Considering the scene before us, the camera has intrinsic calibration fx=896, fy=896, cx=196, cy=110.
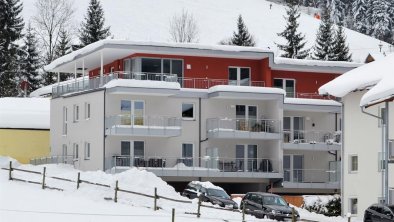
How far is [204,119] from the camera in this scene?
58312mm

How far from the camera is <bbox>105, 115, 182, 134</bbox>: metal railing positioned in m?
54.7

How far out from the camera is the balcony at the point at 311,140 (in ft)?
193

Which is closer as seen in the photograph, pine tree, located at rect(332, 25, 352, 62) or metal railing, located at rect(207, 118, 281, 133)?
metal railing, located at rect(207, 118, 281, 133)

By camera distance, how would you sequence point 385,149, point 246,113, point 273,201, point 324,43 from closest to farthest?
point 273,201
point 385,149
point 246,113
point 324,43

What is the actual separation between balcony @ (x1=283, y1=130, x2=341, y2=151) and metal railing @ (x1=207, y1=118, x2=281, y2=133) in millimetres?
1021

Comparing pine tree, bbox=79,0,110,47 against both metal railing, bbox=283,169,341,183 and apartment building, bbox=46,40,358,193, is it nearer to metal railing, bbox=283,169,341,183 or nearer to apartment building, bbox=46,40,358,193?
apartment building, bbox=46,40,358,193

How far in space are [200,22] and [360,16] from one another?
3687cm

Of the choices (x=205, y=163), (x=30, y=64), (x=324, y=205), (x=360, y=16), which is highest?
(x=360, y=16)

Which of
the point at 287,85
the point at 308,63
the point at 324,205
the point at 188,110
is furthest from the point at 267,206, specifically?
the point at 308,63

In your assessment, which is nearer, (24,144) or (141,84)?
(141,84)

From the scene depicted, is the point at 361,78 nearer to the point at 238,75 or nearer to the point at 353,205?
the point at 353,205

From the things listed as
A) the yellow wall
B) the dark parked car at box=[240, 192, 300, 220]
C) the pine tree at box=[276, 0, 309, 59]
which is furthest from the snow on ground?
the pine tree at box=[276, 0, 309, 59]

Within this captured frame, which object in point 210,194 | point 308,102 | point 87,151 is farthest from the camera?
point 308,102

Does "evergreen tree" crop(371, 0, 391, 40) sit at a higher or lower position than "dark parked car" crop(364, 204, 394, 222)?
higher
